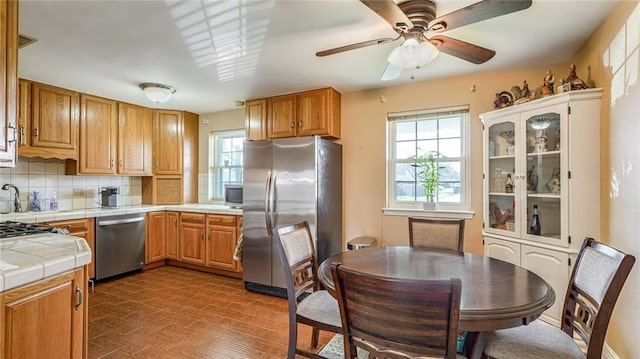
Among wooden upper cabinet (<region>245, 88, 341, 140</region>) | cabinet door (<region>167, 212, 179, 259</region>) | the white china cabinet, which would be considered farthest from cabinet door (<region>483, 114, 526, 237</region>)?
cabinet door (<region>167, 212, 179, 259</region>)

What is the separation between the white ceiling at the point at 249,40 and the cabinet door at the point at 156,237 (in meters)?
1.78

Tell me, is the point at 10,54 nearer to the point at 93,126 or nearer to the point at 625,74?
the point at 93,126

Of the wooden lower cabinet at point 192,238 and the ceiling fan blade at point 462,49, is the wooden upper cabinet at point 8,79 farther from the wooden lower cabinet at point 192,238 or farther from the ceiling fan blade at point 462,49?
the wooden lower cabinet at point 192,238

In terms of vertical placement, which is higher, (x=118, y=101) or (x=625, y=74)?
(x=118, y=101)

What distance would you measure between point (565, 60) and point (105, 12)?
A: 143 inches

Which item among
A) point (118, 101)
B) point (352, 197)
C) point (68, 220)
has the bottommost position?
point (68, 220)

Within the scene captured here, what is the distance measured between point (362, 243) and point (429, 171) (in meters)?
1.06

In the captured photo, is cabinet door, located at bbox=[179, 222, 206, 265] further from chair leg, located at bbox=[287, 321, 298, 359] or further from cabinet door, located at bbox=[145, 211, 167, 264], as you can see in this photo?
chair leg, located at bbox=[287, 321, 298, 359]

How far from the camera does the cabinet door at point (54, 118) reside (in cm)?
337

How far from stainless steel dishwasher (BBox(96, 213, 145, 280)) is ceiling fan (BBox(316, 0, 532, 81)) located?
11.0ft

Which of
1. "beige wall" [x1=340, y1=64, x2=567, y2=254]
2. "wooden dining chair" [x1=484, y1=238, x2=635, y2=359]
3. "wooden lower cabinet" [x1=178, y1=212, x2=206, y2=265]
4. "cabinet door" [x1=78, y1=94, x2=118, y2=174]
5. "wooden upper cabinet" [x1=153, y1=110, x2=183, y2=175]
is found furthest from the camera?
"wooden upper cabinet" [x1=153, y1=110, x2=183, y2=175]

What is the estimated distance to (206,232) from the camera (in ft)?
13.6

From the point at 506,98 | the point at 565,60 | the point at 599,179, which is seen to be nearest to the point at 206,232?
the point at 506,98

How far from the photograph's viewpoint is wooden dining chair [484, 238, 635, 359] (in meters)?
1.29
